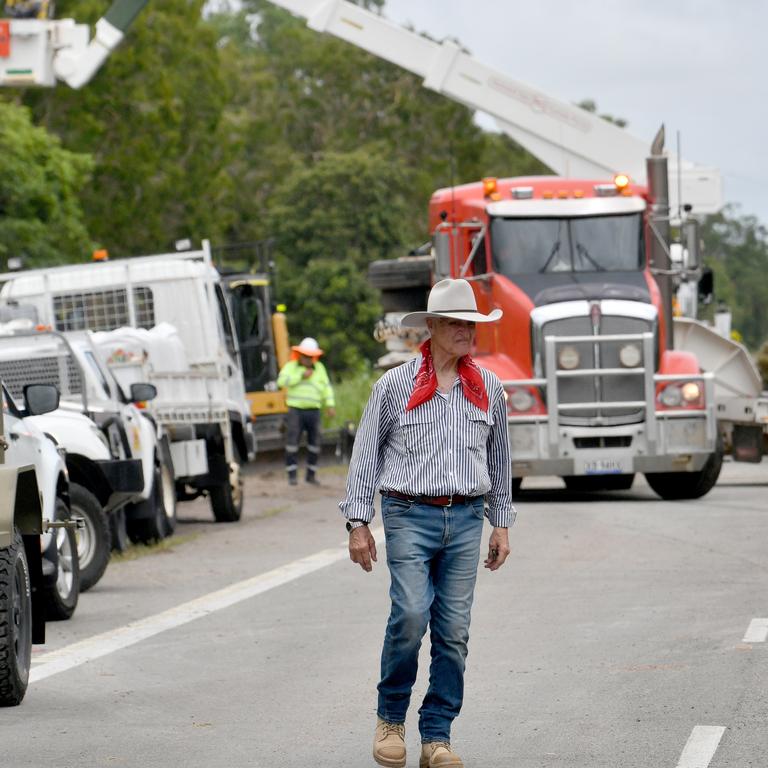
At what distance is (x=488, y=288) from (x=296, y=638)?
10230 mm

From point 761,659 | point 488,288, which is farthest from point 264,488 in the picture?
point 761,659

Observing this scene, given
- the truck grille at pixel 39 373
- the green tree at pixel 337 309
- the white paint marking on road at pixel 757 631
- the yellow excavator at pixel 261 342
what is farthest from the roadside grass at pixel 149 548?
the green tree at pixel 337 309

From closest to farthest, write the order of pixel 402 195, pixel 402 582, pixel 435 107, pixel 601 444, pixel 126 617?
pixel 402 582, pixel 126 617, pixel 601 444, pixel 402 195, pixel 435 107

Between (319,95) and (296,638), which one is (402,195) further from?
(296,638)

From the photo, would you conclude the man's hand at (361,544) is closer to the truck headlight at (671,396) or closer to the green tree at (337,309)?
the truck headlight at (671,396)

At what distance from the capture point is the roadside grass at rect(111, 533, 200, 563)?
53.6 feet

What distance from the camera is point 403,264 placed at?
2303 centimetres

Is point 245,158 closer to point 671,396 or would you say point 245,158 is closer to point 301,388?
point 301,388

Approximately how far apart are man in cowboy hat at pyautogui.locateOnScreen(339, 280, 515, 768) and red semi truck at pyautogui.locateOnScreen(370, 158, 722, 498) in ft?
40.2

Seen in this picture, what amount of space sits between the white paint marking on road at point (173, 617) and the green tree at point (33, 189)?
2663 cm

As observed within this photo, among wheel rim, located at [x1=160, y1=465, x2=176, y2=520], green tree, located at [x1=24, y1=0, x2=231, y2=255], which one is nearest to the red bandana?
wheel rim, located at [x1=160, y1=465, x2=176, y2=520]

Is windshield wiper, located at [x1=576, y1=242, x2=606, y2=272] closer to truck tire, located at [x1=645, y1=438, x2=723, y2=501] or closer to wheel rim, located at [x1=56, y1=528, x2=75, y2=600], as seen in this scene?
truck tire, located at [x1=645, y1=438, x2=723, y2=501]

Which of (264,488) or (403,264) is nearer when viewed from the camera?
(403,264)

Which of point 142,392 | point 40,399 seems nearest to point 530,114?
point 142,392
